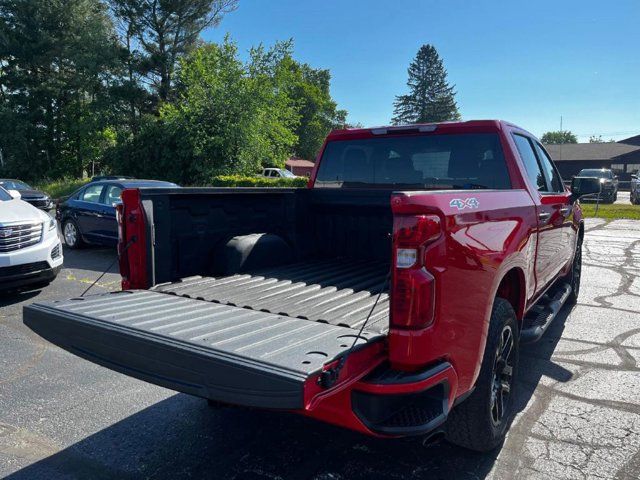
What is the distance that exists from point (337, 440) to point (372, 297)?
3.26ft

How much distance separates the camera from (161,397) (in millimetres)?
3994

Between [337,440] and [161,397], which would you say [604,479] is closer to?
[337,440]

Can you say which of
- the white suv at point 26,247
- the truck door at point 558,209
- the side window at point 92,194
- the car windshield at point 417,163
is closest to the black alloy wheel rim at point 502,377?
the car windshield at point 417,163

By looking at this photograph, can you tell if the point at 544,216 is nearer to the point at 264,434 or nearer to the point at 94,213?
the point at 264,434

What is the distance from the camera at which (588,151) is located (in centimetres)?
5425

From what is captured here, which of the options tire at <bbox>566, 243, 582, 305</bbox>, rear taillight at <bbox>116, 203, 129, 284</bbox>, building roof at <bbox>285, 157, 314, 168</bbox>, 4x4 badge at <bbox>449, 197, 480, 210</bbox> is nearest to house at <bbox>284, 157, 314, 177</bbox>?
building roof at <bbox>285, 157, 314, 168</bbox>

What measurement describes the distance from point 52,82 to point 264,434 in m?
37.5

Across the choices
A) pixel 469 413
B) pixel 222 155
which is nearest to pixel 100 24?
pixel 222 155

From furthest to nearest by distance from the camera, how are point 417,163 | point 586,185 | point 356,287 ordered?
point 586,185 < point 417,163 < point 356,287

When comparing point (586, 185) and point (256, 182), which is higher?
point (586, 185)

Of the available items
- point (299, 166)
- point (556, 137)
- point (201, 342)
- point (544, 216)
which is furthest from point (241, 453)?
point (556, 137)

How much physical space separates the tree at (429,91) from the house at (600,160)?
19.8 m

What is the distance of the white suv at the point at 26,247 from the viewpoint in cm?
632

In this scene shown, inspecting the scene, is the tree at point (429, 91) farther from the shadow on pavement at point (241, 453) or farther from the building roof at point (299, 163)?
the shadow on pavement at point (241, 453)
